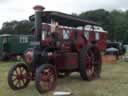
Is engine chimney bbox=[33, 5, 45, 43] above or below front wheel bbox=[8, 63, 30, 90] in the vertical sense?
above

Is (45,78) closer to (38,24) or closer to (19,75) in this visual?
(19,75)

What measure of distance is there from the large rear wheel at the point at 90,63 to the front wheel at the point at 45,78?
1854 mm

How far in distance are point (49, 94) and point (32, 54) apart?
133cm

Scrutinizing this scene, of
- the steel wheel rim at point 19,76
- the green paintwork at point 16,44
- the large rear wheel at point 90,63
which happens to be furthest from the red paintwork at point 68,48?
the green paintwork at point 16,44

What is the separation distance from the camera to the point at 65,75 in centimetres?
1295

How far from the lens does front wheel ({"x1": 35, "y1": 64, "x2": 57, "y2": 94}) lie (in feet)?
31.4

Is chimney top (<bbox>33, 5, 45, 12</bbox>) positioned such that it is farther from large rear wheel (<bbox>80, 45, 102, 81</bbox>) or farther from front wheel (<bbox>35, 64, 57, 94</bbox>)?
large rear wheel (<bbox>80, 45, 102, 81</bbox>)

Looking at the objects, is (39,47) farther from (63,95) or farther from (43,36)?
(63,95)

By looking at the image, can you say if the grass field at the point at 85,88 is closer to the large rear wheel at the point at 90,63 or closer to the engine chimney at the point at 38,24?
the large rear wheel at the point at 90,63

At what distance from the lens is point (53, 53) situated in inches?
432

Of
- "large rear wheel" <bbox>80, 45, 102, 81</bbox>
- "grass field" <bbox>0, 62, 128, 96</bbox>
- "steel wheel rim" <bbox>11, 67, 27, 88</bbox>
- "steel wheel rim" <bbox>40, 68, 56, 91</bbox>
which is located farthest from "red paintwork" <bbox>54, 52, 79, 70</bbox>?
"steel wheel rim" <bbox>11, 67, 27, 88</bbox>

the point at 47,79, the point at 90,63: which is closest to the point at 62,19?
the point at 90,63

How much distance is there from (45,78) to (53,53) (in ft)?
4.19

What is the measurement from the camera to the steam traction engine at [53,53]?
1012 centimetres
